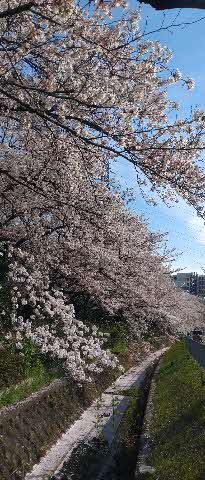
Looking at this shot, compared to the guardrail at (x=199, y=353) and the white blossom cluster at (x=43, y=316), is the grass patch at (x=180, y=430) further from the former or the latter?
the guardrail at (x=199, y=353)

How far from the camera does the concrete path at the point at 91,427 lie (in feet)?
35.2

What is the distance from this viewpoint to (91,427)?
1459 cm

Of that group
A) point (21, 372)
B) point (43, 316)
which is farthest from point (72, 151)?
point (21, 372)

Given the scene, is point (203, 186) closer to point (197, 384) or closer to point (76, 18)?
point (76, 18)

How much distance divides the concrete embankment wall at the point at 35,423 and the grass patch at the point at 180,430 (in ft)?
7.91

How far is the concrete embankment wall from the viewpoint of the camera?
9672mm

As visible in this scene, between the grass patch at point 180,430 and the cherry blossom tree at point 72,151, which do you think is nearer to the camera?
the cherry blossom tree at point 72,151

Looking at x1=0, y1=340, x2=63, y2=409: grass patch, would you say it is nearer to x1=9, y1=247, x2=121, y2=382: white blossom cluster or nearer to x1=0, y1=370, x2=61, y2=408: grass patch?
x1=0, y1=370, x2=61, y2=408: grass patch

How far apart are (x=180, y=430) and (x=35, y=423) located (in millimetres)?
3280

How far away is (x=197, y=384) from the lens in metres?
17.1

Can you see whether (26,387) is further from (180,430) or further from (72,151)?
(72,151)

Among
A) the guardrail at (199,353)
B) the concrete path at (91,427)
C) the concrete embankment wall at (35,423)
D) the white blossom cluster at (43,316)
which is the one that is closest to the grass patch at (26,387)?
the concrete embankment wall at (35,423)

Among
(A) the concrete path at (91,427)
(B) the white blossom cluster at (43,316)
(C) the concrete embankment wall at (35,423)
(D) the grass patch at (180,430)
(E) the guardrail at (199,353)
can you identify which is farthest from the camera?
(E) the guardrail at (199,353)

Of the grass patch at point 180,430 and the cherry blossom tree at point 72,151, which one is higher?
the cherry blossom tree at point 72,151
